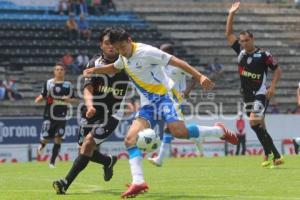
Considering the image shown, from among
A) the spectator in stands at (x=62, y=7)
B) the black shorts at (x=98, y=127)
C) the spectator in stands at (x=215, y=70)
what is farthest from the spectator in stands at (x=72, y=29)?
the black shorts at (x=98, y=127)

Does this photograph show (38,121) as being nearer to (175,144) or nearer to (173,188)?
(175,144)

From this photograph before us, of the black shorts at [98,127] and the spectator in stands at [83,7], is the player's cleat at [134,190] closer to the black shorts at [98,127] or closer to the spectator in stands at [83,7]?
the black shorts at [98,127]

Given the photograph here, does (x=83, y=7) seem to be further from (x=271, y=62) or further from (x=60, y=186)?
(x=60, y=186)

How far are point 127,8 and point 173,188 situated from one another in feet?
98.0

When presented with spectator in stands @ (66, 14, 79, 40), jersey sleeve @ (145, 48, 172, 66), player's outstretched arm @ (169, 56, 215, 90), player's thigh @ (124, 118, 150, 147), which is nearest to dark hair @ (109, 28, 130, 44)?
jersey sleeve @ (145, 48, 172, 66)

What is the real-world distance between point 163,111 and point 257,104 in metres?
6.24

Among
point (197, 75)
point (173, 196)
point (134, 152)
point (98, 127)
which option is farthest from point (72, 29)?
point (197, 75)

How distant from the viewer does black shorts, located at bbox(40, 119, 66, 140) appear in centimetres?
2245

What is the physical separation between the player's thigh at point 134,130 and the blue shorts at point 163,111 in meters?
0.07

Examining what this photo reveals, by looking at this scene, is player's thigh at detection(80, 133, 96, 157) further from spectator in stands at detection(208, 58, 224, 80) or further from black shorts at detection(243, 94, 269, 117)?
spectator in stands at detection(208, 58, 224, 80)

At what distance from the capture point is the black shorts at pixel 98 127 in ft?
41.0

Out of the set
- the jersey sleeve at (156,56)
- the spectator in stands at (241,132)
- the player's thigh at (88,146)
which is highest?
the jersey sleeve at (156,56)

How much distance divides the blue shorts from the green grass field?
100 cm

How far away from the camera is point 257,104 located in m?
17.3
